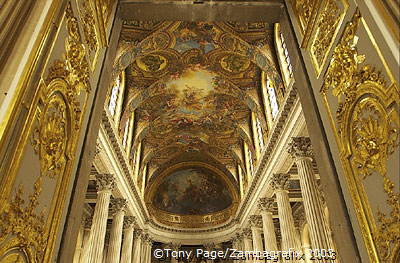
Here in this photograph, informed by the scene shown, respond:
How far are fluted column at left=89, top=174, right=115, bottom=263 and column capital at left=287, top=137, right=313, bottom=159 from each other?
710 centimetres

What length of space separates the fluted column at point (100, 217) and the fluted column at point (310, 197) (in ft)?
23.3

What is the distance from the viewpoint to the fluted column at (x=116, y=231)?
13.0 meters

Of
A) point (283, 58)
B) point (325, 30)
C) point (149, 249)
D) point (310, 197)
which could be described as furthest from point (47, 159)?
point (149, 249)

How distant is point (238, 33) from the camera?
1194 centimetres

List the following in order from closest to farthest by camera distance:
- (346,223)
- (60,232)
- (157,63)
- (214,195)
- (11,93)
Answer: (11,93), (60,232), (346,223), (157,63), (214,195)

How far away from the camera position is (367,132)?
3025 millimetres

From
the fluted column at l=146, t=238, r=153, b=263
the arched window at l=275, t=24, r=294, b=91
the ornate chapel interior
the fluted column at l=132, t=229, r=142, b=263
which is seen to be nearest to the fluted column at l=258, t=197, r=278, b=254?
the ornate chapel interior

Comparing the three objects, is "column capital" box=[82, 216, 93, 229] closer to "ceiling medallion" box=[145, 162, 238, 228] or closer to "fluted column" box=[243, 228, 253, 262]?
"ceiling medallion" box=[145, 162, 238, 228]

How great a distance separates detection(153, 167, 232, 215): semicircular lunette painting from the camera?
22.6 m

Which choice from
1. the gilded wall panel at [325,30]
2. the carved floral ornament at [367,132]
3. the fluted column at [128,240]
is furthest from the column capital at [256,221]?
the carved floral ornament at [367,132]

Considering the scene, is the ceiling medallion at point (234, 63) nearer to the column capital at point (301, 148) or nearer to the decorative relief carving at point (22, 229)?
the column capital at point (301, 148)

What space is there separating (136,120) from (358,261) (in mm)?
14471

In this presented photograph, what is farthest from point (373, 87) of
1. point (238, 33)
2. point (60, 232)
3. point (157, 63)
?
point (157, 63)

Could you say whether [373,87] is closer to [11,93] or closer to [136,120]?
[11,93]
